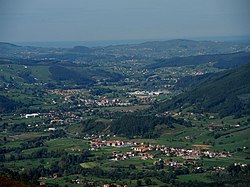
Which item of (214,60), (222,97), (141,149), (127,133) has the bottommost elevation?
(127,133)

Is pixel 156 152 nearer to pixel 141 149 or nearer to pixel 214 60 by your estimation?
pixel 141 149

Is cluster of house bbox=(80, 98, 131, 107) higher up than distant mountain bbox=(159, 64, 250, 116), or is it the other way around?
distant mountain bbox=(159, 64, 250, 116)

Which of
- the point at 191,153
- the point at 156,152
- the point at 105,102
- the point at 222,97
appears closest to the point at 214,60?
the point at 105,102

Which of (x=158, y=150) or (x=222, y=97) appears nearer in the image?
(x=158, y=150)

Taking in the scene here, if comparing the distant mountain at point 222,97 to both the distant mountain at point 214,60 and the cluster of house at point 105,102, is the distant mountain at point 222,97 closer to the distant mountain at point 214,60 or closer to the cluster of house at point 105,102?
the cluster of house at point 105,102

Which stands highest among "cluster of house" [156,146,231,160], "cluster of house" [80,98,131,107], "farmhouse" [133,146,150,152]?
"cluster of house" [156,146,231,160]

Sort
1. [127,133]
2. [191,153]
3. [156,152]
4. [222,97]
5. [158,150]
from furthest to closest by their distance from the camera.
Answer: [222,97] < [127,133] < [158,150] < [156,152] < [191,153]

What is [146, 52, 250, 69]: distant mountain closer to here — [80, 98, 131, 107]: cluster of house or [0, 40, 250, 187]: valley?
[0, 40, 250, 187]: valley

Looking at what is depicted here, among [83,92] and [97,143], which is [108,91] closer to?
[83,92]

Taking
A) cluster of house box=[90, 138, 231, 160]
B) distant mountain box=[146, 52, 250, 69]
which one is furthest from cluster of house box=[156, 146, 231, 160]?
distant mountain box=[146, 52, 250, 69]

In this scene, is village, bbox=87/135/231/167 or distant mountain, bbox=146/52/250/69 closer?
village, bbox=87/135/231/167
